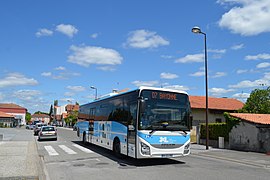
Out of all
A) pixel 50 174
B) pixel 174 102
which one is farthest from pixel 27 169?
pixel 174 102

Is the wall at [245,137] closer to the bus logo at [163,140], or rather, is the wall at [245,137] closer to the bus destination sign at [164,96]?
the bus destination sign at [164,96]

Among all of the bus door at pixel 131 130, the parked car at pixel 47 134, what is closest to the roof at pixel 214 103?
the parked car at pixel 47 134

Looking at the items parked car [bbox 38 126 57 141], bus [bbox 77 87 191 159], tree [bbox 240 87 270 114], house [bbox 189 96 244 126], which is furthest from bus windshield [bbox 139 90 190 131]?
house [bbox 189 96 244 126]

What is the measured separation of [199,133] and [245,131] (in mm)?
5660

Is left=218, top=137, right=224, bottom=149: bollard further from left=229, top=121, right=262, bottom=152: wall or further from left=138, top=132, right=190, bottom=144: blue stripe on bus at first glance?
left=138, top=132, right=190, bottom=144: blue stripe on bus

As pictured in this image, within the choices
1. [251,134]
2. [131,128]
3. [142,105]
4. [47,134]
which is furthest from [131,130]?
[47,134]

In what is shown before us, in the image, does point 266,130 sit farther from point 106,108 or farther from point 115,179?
point 115,179

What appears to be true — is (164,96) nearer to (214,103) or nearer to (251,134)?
(251,134)

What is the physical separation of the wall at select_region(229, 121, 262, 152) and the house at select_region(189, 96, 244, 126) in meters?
19.2

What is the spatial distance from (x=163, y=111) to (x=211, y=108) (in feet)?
112

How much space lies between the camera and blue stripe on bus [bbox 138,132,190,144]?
11891 millimetres

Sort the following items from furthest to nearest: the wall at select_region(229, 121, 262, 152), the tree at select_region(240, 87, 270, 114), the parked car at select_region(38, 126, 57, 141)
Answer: the tree at select_region(240, 87, 270, 114)
the parked car at select_region(38, 126, 57, 141)
the wall at select_region(229, 121, 262, 152)

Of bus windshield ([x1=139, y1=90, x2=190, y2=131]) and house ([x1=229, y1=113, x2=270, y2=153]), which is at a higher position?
bus windshield ([x1=139, y1=90, x2=190, y2=131])

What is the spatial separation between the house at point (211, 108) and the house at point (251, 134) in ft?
63.2
